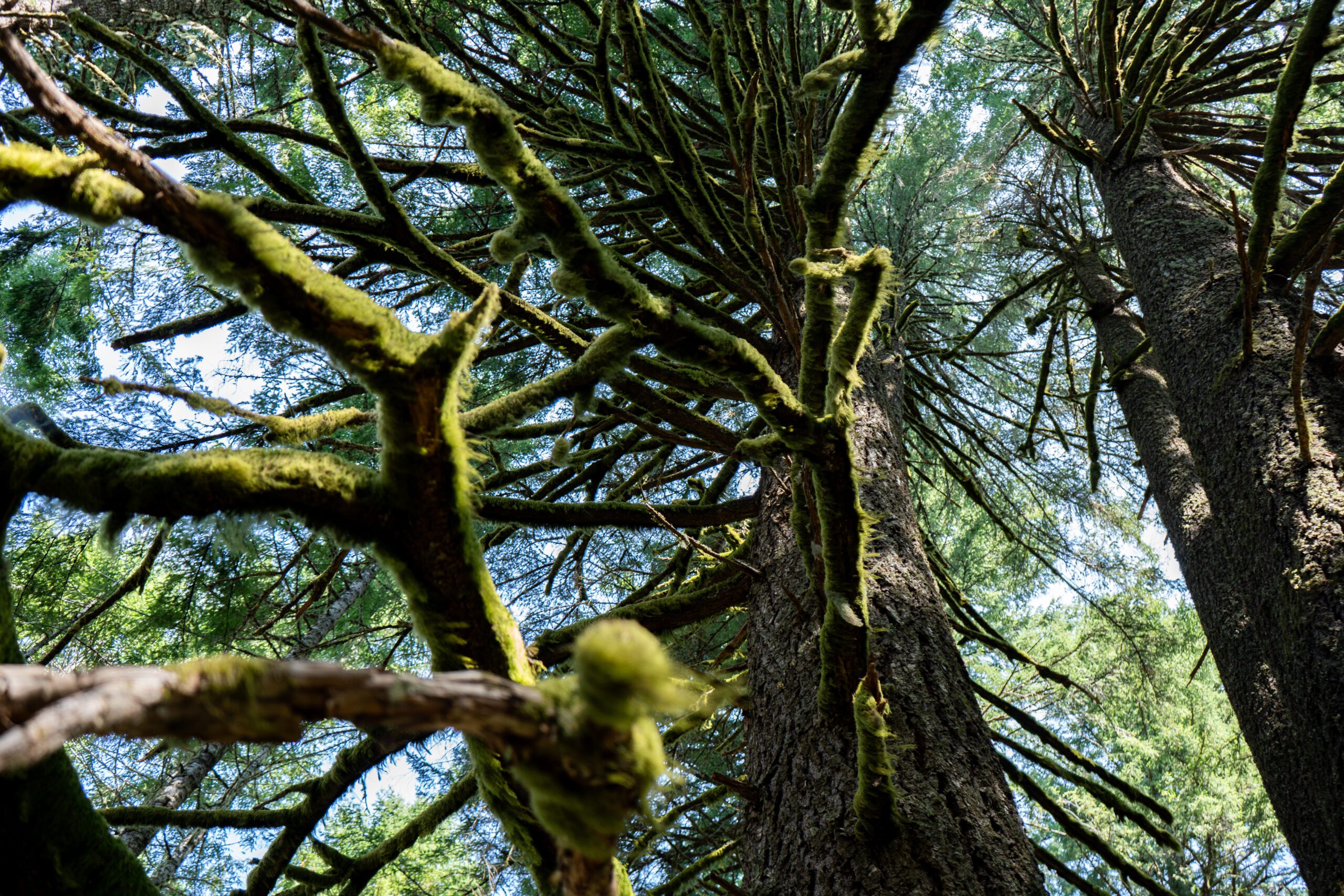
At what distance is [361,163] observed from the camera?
5.55 feet

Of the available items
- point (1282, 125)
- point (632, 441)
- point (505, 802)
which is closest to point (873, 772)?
point (505, 802)

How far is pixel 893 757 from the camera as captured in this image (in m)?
1.86

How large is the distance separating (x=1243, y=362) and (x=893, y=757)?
197cm

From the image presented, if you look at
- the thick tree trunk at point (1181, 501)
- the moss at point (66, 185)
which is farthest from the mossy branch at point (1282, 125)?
the moss at point (66, 185)

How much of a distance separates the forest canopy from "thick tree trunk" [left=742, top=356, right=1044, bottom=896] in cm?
1

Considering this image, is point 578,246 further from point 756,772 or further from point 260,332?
point 260,332

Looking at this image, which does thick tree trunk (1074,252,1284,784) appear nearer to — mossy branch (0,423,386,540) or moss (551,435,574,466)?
moss (551,435,574,466)

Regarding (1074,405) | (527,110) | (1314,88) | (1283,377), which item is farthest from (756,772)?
(1314,88)

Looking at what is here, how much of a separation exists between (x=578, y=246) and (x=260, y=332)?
4364 millimetres

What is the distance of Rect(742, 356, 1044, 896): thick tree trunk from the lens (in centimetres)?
174

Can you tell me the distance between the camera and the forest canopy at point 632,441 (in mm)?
911

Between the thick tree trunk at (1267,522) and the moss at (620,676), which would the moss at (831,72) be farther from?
the thick tree trunk at (1267,522)

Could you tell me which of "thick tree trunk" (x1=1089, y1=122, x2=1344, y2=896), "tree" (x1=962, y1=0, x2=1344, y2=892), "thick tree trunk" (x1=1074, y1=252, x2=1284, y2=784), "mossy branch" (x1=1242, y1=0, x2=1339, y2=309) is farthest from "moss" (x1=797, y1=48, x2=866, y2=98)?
"thick tree trunk" (x1=1074, y1=252, x2=1284, y2=784)

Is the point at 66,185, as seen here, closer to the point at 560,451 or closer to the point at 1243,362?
the point at 560,451
